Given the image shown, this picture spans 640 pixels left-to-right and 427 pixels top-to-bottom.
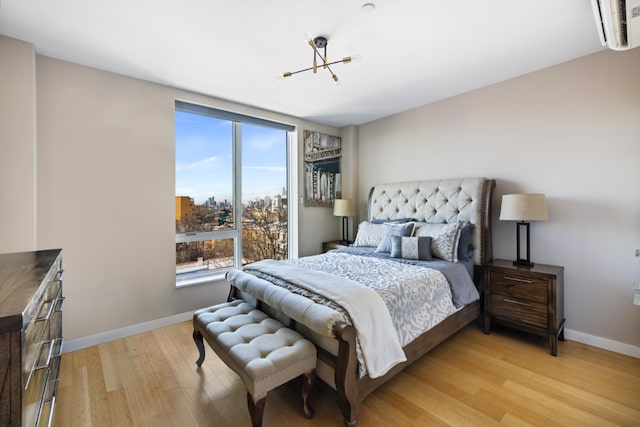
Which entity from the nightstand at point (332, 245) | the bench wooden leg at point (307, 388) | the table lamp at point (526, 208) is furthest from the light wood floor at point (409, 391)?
the nightstand at point (332, 245)

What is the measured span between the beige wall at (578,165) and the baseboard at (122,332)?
140 inches

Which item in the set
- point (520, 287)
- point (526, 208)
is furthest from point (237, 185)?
point (520, 287)

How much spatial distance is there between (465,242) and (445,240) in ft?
0.73

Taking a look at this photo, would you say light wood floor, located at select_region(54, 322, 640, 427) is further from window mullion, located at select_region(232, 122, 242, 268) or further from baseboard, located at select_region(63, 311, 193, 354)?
window mullion, located at select_region(232, 122, 242, 268)

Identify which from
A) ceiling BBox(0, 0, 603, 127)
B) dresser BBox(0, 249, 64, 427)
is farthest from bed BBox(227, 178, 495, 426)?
ceiling BBox(0, 0, 603, 127)

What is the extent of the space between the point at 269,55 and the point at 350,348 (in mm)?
2328

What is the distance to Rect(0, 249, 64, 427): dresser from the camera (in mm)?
677

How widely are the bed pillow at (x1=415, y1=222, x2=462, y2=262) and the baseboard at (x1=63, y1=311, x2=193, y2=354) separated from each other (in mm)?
2741

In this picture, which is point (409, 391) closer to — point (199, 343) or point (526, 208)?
point (199, 343)

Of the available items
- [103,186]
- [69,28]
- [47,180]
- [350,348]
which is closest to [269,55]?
[69,28]

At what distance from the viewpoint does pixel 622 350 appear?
2.29 meters

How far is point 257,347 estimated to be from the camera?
159 centimetres

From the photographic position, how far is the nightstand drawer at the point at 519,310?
2.35 metres

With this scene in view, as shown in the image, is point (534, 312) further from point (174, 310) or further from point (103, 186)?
point (103, 186)
